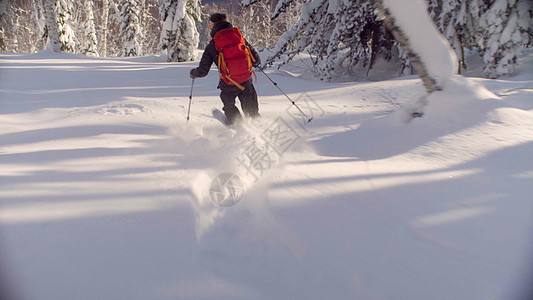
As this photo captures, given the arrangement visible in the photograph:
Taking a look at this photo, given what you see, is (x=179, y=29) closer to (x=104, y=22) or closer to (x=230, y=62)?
(x=104, y=22)

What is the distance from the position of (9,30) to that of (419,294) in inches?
1389

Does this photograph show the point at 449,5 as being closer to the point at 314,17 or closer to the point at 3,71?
the point at 314,17

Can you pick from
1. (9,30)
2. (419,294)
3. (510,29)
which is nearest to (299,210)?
(419,294)

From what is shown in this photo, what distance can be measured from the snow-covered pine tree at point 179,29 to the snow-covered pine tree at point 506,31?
38.5 feet

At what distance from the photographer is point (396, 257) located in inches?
54.2

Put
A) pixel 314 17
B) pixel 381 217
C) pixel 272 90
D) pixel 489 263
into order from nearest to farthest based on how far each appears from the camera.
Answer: pixel 489 263 → pixel 381 217 → pixel 272 90 → pixel 314 17

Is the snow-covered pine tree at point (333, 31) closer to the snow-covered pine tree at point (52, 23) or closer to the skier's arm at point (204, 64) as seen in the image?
the skier's arm at point (204, 64)

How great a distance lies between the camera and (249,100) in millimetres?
3906

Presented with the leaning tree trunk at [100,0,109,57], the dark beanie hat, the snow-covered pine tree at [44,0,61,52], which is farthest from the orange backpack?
the leaning tree trunk at [100,0,109,57]

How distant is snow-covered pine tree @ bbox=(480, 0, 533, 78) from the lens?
6.64 metres

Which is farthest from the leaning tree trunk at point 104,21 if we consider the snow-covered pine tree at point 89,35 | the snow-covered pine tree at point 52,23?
the snow-covered pine tree at point 52,23

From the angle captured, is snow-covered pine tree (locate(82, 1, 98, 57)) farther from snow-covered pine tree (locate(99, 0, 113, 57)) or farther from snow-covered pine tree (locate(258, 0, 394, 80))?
snow-covered pine tree (locate(258, 0, 394, 80))

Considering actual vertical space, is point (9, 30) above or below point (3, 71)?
below

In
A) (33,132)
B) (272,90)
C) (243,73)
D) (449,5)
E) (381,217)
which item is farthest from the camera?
(449,5)
